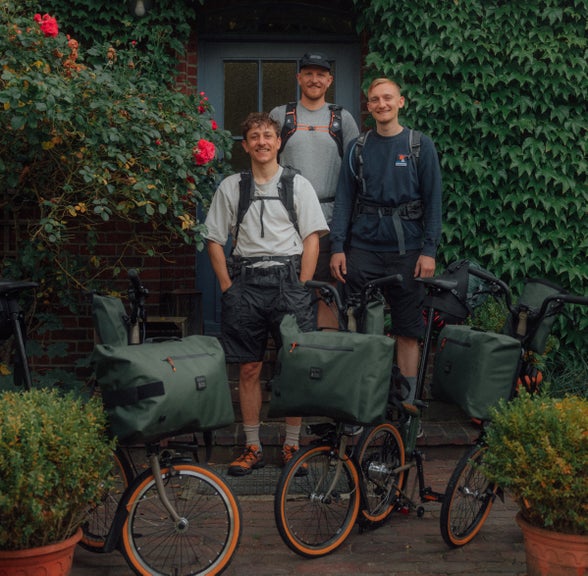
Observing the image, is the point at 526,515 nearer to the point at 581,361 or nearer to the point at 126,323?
the point at 126,323

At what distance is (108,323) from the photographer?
387 centimetres

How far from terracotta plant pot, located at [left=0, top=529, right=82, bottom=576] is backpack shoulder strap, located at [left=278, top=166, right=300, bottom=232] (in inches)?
91.8

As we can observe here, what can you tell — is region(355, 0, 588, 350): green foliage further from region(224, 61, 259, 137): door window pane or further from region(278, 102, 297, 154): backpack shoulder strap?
region(278, 102, 297, 154): backpack shoulder strap

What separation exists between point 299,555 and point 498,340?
1362mm

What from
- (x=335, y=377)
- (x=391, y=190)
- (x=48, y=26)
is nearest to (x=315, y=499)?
(x=335, y=377)

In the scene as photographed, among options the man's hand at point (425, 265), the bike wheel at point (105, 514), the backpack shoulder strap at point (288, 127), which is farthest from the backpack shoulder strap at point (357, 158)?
the bike wheel at point (105, 514)

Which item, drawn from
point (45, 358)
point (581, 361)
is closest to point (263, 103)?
point (45, 358)

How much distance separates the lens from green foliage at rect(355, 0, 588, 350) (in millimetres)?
6488

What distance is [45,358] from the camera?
262 inches

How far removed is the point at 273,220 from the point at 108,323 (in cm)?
150

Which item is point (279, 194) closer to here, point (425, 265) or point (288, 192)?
point (288, 192)

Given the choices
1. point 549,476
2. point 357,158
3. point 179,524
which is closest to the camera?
point 549,476

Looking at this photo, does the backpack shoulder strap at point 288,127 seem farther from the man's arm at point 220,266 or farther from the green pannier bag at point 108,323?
the green pannier bag at point 108,323

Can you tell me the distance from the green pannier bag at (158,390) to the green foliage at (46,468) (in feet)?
0.42
